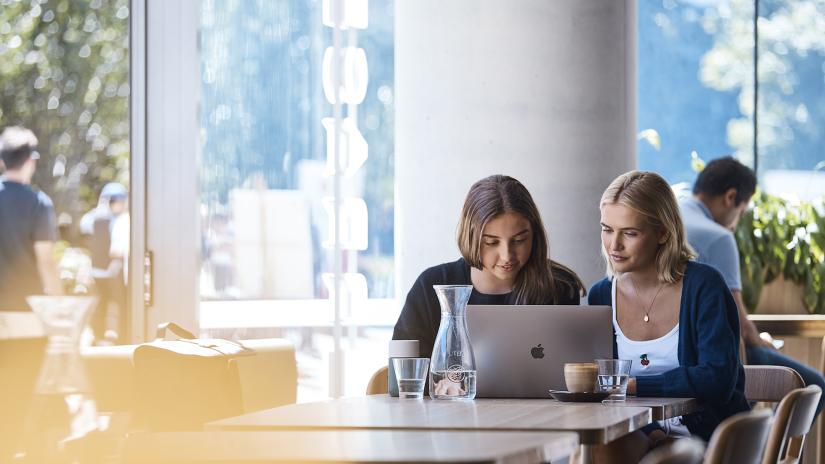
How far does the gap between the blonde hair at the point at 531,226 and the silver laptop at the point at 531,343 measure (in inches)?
17.1

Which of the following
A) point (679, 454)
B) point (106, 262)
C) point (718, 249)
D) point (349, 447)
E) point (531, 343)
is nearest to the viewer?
point (679, 454)

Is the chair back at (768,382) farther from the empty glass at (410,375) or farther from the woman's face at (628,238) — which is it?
the empty glass at (410,375)

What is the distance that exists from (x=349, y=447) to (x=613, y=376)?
1043 mm

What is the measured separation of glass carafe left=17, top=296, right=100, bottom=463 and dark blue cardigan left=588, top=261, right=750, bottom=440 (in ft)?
6.35

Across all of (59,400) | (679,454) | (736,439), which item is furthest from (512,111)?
(679,454)

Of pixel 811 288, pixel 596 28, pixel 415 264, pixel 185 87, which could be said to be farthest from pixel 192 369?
pixel 811 288

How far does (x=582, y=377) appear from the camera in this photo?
106 inches

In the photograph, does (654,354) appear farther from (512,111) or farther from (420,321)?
(512,111)

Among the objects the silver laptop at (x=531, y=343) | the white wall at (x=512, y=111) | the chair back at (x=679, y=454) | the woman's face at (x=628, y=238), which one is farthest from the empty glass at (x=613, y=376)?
the white wall at (x=512, y=111)

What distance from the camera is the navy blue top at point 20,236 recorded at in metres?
3.94

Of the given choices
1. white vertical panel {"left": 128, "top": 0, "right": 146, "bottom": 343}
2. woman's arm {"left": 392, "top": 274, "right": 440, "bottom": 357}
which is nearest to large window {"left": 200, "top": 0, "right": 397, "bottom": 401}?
white vertical panel {"left": 128, "top": 0, "right": 146, "bottom": 343}

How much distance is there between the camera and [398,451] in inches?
67.8

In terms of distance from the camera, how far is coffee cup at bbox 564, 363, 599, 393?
2695 mm

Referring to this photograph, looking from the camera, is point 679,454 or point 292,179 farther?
point 292,179
